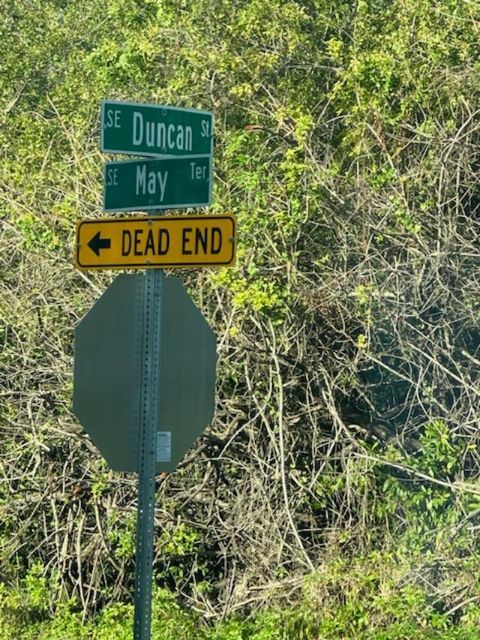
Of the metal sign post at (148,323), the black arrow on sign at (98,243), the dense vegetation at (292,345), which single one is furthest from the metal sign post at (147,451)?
the dense vegetation at (292,345)

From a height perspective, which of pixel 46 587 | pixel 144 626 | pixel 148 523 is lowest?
pixel 46 587

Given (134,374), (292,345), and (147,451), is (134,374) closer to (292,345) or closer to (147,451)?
(147,451)

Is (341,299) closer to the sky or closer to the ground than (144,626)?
closer to the sky

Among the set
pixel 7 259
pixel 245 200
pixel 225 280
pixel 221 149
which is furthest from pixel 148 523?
pixel 7 259

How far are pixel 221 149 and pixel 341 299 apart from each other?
5.57ft

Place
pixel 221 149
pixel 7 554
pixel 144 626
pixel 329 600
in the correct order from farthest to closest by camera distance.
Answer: pixel 7 554, pixel 221 149, pixel 329 600, pixel 144 626

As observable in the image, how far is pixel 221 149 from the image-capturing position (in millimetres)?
9148

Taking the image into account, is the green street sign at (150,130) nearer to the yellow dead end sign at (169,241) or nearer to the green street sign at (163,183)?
the green street sign at (163,183)

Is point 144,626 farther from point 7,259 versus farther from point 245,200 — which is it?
point 7,259

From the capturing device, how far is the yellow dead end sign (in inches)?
193

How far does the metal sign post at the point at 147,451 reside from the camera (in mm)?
4816

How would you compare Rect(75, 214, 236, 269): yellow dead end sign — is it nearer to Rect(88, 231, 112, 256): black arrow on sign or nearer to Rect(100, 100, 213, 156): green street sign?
Rect(88, 231, 112, 256): black arrow on sign

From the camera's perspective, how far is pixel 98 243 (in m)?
5.14

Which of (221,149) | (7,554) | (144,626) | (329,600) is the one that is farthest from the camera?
(7,554)
